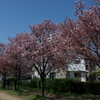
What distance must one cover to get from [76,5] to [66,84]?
1055cm

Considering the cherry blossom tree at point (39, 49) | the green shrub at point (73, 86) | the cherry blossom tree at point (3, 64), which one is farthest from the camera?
the cherry blossom tree at point (3, 64)

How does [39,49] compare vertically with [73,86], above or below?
above

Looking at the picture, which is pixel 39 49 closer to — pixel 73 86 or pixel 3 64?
pixel 73 86

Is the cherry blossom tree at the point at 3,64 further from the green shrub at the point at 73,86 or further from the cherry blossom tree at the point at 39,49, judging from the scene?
the green shrub at the point at 73,86

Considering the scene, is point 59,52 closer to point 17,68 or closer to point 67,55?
point 67,55

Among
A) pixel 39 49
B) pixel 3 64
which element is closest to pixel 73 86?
pixel 39 49

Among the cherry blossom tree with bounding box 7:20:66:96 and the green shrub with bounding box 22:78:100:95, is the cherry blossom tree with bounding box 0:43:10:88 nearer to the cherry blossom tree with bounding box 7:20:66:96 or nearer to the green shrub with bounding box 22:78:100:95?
the cherry blossom tree with bounding box 7:20:66:96

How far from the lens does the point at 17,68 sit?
60.0 feet

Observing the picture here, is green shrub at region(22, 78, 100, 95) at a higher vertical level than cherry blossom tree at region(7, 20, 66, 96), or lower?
lower

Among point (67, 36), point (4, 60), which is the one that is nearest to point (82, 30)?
point (67, 36)

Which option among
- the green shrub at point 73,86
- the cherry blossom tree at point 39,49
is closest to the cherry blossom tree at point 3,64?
the cherry blossom tree at point 39,49

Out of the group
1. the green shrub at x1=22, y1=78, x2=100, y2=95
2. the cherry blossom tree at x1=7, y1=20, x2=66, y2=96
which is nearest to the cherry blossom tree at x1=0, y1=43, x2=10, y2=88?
the cherry blossom tree at x1=7, y1=20, x2=66, y2=96

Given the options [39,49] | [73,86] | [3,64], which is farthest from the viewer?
[3,64]

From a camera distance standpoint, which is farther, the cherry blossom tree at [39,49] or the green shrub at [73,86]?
the green shrub at [73,86]
